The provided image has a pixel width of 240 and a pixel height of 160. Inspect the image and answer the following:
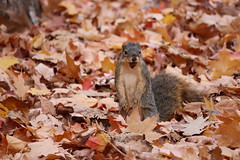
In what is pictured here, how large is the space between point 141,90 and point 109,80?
89 cm

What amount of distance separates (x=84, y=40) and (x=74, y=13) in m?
1.17

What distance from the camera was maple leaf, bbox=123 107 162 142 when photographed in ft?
9.91

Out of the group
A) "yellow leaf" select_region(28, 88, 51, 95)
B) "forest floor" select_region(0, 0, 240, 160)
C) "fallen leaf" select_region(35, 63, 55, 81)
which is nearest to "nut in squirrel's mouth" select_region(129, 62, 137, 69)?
"forest floor" select_region(0, 0, 240, 160)

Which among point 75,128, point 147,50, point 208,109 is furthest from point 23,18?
point 208,109

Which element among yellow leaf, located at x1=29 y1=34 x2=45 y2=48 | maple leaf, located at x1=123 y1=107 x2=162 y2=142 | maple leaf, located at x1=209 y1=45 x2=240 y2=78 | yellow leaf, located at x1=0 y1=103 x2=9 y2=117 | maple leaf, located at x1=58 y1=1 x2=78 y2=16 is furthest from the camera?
maple leaf, located at x1=58 y1=1 x2=78 y2=16

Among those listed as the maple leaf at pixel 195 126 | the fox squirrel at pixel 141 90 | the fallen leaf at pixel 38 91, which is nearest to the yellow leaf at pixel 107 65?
the fox squirrel at pixel 141 90

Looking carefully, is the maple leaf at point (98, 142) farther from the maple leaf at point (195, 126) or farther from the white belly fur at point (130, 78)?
the white belly fur at point (130, 78)

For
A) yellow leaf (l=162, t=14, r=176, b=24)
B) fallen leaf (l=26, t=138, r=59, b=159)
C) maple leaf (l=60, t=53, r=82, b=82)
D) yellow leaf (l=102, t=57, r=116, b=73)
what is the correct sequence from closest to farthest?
1. fallen leaf (l=26, t=138, r=59, b=159)
2. maple leaf (l=60, t=53, r=82, b=82)
3. yellow leaf (l=102, t=57, r=116, b=73)
4. yellow leaf (l=162, t=14, r=176, b=24)

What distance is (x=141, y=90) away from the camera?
3.81 meters

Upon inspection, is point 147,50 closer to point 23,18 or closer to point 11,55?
point 11,55

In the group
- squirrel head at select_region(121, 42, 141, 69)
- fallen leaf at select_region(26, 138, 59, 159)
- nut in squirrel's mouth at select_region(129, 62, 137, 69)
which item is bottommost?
fallen leaf at select_region(26, 138, 59, 159)

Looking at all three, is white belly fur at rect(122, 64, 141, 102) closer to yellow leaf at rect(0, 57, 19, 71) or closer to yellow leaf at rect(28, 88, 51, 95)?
yellow leaf at rect(28, 88, 51, 95)

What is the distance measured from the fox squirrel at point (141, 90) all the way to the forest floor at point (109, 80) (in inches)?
6.7

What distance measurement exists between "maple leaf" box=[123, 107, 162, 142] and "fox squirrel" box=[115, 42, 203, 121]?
27.2 inches
